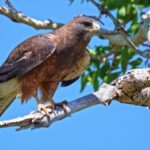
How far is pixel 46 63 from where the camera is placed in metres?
5.91

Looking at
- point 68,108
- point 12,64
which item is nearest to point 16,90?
point 12,64

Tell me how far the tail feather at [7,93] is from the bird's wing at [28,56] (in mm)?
53

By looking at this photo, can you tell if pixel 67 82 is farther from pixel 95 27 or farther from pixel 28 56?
pixel 95 27

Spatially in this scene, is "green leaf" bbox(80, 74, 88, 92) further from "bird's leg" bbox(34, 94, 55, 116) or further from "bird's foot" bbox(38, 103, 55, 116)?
"bird's foot" bbox(38, 103, 55, 116)

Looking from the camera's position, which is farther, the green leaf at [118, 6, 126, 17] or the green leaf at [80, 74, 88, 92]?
the green leaf at [80, 74, 88, 92]

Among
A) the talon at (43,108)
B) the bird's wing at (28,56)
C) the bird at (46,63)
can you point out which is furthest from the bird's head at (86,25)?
the talon at (43,108)

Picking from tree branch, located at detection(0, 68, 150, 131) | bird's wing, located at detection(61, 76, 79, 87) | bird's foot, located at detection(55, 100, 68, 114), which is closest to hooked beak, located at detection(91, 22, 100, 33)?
bird's wing, located at detection(61, 76, 79, 87)

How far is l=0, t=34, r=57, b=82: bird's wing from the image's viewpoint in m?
5.91

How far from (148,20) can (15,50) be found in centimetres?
134

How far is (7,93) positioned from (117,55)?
4.98ft

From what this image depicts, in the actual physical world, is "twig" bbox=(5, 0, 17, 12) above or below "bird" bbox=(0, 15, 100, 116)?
above

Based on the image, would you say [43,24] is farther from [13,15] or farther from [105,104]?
[105,104]

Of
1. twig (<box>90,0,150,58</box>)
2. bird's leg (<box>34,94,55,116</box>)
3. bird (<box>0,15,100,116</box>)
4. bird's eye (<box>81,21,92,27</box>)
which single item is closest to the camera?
bird's leg (<box>34,94,55,116</box>)

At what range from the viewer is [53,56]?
5.95 metres
